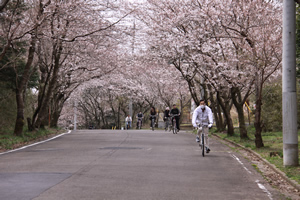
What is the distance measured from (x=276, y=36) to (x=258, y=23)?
122 cm

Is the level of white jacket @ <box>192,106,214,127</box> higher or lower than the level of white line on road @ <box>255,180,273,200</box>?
higher

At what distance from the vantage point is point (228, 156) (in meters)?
16.0

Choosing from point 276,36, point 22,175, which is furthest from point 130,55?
Result: point 22,175

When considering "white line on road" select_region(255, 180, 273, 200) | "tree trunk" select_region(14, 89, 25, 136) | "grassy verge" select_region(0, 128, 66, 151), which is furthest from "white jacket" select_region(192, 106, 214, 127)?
"tree trunk" select_region(14, 89, 25, 136)

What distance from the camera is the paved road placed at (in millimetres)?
8430

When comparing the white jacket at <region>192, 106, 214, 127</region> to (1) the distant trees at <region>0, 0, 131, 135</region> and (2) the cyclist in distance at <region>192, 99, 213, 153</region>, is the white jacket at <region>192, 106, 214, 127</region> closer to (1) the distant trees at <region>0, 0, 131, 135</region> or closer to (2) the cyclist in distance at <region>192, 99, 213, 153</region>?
(2) the cyclist in distance at <region>192, 99, 213, 153</region>

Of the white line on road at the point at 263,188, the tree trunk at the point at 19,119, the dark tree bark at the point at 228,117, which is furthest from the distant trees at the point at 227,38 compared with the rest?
the tree trunk at the point at 19,119

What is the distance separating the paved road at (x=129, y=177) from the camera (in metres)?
8.43

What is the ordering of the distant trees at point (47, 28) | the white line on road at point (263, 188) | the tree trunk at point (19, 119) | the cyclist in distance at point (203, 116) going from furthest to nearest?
the tree trunk at point (19, 119)
the distant trees at point (47, 28)
the cyclist in distance at point (203, 116)
the white line on road at point (263, 188)

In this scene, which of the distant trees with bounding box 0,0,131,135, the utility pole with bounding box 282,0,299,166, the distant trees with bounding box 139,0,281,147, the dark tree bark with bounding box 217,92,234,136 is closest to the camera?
the utility pole with bounding box 282,0,299,166

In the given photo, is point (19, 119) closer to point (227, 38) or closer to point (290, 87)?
point (227, 38)

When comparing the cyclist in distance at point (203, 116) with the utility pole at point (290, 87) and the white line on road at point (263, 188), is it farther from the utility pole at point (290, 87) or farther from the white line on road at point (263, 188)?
the white line on road at point (263, 188)

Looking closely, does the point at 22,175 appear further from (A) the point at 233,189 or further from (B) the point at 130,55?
(B) the point at 130,55

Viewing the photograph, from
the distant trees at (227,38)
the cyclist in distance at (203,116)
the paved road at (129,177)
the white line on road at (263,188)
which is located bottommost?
the white line on road at (263,188)
